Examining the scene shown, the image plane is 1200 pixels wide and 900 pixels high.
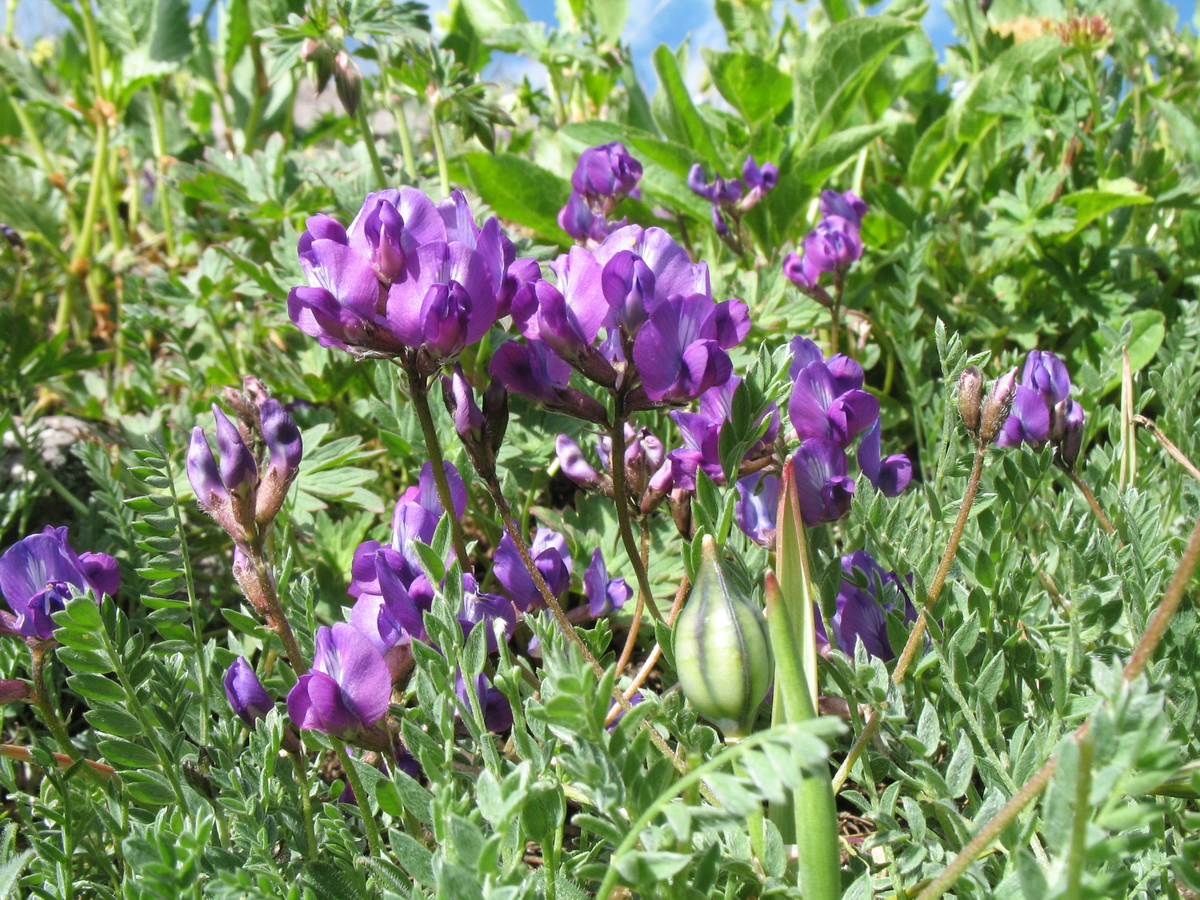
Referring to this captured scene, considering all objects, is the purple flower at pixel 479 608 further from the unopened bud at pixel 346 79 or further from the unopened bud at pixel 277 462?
the unopened bud at pixel 346 79

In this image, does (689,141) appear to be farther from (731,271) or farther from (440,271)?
(440,271)

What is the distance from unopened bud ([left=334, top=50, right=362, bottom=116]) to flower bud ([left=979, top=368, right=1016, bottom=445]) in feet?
5.57

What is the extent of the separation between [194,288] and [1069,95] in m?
2.90

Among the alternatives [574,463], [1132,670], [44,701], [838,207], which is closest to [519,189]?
[838,207]

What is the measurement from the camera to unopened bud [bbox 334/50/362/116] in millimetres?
2322

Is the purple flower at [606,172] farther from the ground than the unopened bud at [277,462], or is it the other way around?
the purple flower at [606,172]

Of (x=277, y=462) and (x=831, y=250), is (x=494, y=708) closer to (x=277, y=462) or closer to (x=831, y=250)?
(x=277, y=462)

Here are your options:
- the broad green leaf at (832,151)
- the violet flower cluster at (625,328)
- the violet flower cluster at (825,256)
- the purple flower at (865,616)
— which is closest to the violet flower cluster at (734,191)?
the broad green leaf at (832,151)

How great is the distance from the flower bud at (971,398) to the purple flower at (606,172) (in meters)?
1.27

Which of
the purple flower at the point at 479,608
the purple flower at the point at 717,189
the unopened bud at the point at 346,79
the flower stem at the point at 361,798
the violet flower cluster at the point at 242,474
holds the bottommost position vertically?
the flower stem at the point at 361,798

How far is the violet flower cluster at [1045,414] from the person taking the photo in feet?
5.25

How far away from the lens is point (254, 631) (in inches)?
51.3

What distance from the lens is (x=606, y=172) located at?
2.38 metres

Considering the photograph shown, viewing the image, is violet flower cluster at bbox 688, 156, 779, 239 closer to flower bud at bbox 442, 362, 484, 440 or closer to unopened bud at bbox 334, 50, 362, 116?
unopened bud at bbox 334, 50, 362, 116
